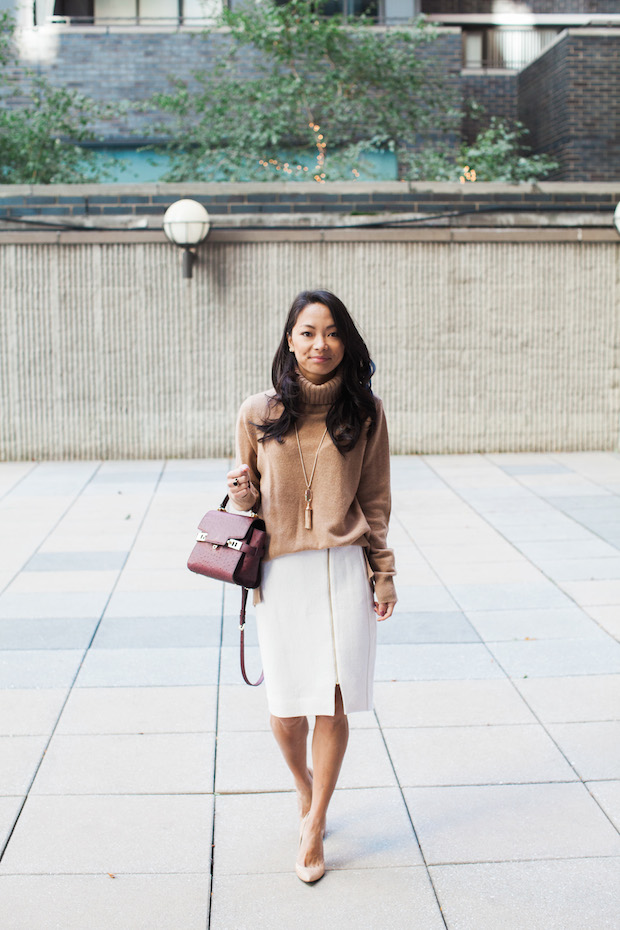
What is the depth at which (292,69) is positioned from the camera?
13883mm

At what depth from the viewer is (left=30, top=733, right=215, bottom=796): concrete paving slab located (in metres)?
3.43

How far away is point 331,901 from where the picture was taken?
2.77m

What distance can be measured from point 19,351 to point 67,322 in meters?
0.56

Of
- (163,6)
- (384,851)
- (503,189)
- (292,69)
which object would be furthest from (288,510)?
(163,6)

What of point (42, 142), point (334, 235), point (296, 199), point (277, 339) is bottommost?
point (277, 339)

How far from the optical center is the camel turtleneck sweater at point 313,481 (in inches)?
113

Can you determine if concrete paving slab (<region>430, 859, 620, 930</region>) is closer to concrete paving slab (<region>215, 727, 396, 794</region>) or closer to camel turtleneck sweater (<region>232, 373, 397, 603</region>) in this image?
concrete paving slab (<region>215, 727, 396, 794</region>)

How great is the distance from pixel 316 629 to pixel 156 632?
239 centimetres

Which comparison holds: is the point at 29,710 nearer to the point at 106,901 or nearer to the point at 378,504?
the point at 106,901

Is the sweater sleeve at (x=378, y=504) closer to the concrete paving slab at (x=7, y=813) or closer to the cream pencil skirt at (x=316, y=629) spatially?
the cream pencil skirt at (x=316, y=629)

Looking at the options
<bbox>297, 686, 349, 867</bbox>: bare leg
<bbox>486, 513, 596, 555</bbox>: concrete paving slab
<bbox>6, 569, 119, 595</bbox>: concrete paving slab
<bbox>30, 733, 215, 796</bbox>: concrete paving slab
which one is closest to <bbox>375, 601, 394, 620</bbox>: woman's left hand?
<bbox>297, 686, 349, 867</bbox>: bare leg

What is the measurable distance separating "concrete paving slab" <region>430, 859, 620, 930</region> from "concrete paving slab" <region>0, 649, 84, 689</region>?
2.16 m

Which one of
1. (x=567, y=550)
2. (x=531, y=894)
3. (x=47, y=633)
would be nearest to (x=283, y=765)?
(x=531, y=894)

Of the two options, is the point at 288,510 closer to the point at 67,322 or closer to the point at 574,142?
the point at 67,322
